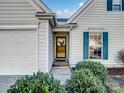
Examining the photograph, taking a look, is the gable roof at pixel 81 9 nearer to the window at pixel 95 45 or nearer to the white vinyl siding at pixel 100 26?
the white vinyl siding at pixel 100 26

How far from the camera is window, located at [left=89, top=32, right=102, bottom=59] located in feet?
60.2

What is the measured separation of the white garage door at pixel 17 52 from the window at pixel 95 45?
19.0 ft

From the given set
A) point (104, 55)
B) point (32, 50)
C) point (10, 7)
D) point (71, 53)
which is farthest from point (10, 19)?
point (104, 55)

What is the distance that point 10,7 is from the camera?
44.9 ft

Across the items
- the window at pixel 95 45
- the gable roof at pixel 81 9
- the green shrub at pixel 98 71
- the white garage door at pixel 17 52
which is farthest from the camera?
the window at pixel 95 45

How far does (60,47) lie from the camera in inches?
976

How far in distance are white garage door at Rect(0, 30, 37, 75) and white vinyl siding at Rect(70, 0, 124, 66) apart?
5093 millimetres

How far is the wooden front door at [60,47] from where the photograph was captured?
2455 centimetres

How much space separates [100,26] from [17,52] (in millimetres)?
6850

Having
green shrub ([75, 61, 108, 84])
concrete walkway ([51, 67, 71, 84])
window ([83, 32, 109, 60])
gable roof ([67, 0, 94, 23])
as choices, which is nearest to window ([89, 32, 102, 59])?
window ([83, 32, 109, 60])

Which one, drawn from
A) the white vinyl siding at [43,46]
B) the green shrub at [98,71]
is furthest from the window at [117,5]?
the green shrub at [98,71]

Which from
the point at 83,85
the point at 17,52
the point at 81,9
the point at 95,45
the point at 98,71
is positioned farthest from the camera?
the point at 95,45

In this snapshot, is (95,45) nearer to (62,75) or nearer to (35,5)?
(62,75)

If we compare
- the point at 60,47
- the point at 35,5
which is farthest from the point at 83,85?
the point at 60,47
